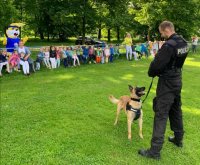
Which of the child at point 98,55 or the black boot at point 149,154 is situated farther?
the child at point 98,55

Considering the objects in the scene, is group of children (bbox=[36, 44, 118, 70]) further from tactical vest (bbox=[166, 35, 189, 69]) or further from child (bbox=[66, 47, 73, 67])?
tactical vest (bbox=[166, 35, 189, 69])

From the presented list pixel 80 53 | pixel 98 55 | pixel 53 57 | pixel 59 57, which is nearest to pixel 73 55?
pixel 80 53

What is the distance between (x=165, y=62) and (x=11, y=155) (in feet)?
10.7

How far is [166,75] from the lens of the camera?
19.1ft

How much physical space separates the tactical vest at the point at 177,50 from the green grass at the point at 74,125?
71.0 inches

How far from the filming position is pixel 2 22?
88.5 feet

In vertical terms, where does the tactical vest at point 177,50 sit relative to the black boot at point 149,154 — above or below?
above

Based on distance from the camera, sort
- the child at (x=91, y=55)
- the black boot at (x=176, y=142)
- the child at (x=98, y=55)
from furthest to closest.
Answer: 1. the child at (x=98, y=55)
2. the child at (x=91, y=55)
3. the black boot at (x=176, y=142)

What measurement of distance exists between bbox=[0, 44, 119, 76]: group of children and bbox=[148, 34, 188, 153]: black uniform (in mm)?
9577

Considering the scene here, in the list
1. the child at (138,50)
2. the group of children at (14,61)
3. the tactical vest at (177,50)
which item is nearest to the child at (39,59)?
the group of children at (14,61)

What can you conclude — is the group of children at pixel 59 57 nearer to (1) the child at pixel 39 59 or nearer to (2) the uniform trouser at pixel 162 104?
(1) the child at pixel 39 59

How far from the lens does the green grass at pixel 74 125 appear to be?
624 cm

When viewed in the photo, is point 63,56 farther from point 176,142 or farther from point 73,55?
point 176,142

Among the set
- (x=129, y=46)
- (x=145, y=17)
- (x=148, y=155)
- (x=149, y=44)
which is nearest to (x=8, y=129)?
(x=148, y=155)
